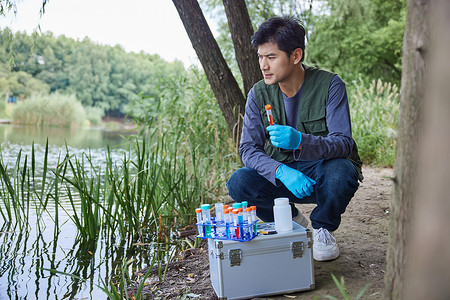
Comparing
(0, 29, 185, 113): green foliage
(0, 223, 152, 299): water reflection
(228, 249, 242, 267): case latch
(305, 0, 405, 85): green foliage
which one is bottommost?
(0, 223, 152, 299): water reflection

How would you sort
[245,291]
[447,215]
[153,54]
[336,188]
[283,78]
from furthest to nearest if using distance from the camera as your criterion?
1. [153,54]
2. [283,78]
3. [336,188]
4. [245,291]
5. [447,215]

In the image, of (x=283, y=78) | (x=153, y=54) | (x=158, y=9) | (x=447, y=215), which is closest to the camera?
(x=447, y=215)

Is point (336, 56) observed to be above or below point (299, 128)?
above

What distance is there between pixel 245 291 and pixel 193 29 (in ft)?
6.33

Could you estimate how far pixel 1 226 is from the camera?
9.68 ft

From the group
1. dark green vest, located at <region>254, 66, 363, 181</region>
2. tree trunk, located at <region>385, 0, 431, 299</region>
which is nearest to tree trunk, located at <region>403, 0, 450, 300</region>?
tree trunk, located at <region>385, 0, 431, 299</region>

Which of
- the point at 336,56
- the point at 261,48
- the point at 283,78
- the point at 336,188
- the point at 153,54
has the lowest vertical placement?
the point at 336,188

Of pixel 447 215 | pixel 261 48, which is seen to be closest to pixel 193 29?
pixel 261 48

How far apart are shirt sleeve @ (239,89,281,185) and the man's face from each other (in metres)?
0.17

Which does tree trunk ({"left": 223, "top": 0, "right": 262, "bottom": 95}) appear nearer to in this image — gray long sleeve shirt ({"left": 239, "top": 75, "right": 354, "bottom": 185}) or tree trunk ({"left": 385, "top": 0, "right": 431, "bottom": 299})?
gray long sleeve shirt ({"left": 239, "top": 75, "right": 354, "bottom": 185})

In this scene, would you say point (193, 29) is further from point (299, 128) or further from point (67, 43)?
point (67, 43)

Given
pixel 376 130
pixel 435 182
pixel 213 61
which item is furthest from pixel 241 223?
pixel 376 130

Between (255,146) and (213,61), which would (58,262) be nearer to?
(255,146)

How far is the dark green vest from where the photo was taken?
7.14ft
